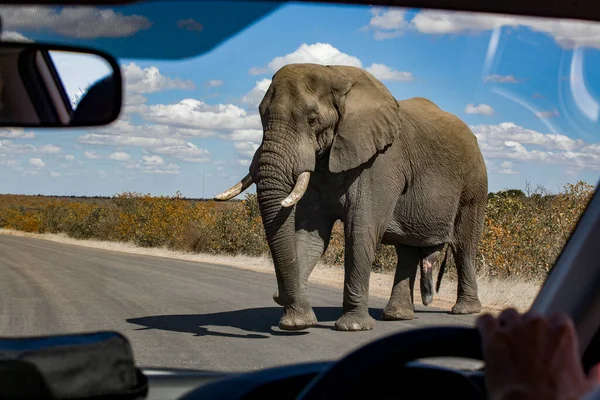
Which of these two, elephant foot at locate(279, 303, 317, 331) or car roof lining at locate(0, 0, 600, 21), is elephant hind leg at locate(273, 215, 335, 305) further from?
car roof lining at locate(0, 0, 600, 21)

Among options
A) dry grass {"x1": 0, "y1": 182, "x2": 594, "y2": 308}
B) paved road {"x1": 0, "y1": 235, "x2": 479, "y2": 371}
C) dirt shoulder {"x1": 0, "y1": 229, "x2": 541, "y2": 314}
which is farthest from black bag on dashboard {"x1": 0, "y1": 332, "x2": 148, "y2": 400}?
dirt shoulder {"x1": 0, "y1": 229, "x2": 541, "y2": 314}

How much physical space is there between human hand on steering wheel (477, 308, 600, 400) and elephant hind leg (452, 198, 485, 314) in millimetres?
10249

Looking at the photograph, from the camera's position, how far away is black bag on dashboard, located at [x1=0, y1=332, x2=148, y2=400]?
2240mm

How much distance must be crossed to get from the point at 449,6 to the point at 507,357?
3.76ft

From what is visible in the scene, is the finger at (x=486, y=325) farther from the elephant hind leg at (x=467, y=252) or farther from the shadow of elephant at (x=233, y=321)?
the elephant hind leg at (x=467, y=252)

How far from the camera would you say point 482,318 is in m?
1.77

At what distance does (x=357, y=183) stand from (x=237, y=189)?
1335mm

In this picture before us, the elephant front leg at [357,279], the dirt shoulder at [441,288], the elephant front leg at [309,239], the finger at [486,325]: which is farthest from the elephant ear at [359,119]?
the finger at [486,325]

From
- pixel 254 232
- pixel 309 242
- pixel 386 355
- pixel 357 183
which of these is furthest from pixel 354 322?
pixel 254 232

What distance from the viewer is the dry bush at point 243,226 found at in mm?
11219

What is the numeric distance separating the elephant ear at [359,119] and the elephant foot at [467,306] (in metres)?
2.41

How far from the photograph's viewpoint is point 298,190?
9469 mm

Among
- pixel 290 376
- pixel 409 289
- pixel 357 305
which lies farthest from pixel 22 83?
pixel 409 289

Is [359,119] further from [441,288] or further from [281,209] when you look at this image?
[441,288]
